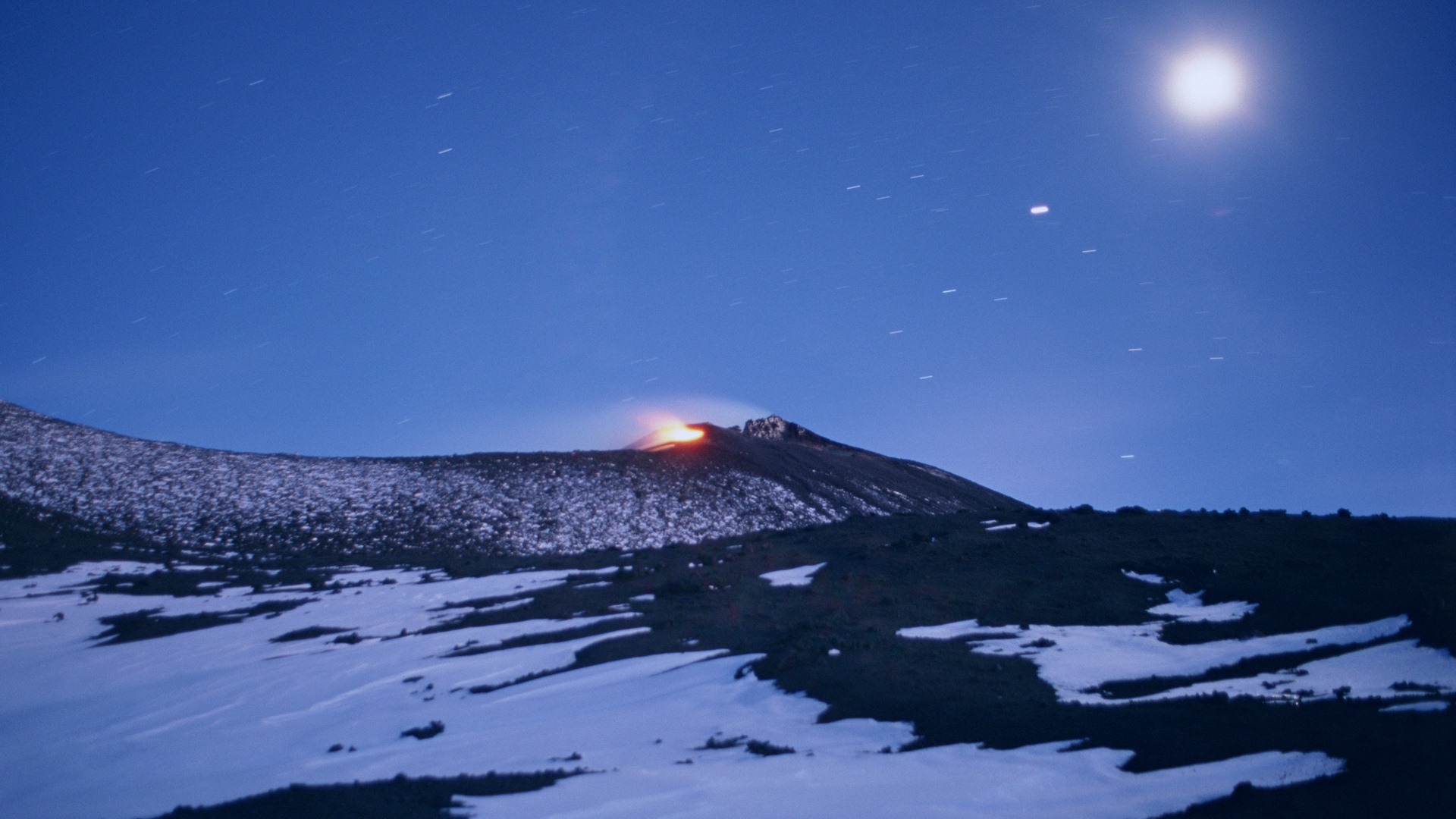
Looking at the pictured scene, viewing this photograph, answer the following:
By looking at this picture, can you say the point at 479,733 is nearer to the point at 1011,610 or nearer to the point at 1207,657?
the point at 1207,657

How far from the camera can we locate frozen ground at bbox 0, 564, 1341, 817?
39.9 ft

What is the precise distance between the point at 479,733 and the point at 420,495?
1968 inches

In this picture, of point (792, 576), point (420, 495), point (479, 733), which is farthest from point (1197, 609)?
point (420, 495)

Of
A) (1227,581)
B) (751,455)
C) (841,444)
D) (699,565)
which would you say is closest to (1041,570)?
(1227,581)

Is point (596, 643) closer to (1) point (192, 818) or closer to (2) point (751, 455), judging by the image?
(1) point (192, 818)

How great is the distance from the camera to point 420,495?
64.6m

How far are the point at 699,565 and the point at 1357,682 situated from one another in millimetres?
26013

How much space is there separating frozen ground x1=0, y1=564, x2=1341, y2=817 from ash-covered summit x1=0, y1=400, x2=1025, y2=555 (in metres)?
22.8

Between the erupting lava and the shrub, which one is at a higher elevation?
the erupting lava

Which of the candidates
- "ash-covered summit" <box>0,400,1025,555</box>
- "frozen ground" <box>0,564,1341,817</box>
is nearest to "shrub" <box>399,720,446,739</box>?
"frozen ground" <box>0,564,1341,817</box>

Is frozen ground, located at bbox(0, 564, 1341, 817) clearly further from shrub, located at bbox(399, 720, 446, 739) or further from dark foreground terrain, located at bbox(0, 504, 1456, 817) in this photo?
dark foreground terrain, located at bbox(0, 504, 1456, 817)

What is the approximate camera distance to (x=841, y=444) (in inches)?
4387

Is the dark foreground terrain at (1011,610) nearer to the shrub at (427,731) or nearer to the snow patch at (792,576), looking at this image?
the snow patch at (792,576)

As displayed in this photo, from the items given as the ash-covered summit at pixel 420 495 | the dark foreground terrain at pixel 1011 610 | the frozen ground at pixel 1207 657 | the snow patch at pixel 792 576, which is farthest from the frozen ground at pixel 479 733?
the ash-covered summit at pixel 420 495
